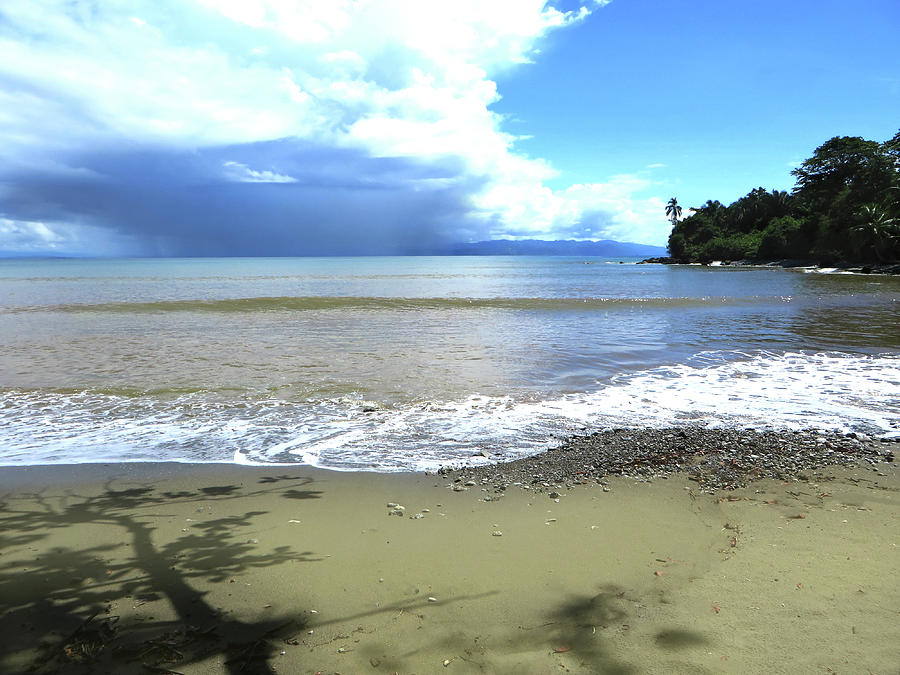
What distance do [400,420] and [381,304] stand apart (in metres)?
27.9

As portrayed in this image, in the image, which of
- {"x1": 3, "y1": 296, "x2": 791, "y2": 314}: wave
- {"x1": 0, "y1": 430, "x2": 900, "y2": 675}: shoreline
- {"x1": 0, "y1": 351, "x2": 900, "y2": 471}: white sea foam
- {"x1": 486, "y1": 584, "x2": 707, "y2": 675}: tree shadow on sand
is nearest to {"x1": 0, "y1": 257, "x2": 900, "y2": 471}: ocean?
{"x1": 0, "y1": 351, "x2": 900, "y2": 471}: white sea foam

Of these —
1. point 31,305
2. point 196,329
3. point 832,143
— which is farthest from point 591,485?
point 832,143

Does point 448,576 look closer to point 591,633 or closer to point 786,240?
point 591,633

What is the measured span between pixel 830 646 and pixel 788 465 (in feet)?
12.1

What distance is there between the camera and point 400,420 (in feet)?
29.7

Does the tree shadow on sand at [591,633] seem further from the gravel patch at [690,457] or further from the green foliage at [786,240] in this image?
the green foliage at [786,240]

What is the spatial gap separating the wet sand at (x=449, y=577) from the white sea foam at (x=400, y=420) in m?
1.25

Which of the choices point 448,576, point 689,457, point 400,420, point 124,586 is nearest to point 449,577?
point 448,576

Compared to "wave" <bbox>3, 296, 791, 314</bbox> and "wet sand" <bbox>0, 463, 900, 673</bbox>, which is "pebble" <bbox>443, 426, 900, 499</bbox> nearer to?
"wet sand" <bbox>0, 463, 900, 673</bbox>

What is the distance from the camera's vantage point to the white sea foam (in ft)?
24.3

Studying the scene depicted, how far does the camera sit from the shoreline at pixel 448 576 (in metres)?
3.37

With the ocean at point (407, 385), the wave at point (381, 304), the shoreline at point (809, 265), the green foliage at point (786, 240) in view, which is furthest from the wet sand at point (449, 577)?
the green foliage at point (786, 240)

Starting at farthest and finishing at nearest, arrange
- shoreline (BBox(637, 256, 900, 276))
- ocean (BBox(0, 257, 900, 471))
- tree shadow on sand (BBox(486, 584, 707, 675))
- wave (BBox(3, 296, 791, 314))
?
shoreline (BBox(637, 256, 900, 276)) < wave (BBox(3, 296, 791, 314)) < ocean (BBox(0, 257, 900, 471)) < tree shadow on sand (BBox(486, 584, 707, 675))

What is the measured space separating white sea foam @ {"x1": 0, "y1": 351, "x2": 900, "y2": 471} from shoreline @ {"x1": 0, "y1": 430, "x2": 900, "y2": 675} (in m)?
1.15
